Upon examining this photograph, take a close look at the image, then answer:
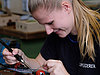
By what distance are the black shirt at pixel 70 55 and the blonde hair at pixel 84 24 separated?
35mm

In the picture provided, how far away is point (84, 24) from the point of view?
0.95 m

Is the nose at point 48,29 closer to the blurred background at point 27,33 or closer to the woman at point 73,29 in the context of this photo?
the woman at point 73,29

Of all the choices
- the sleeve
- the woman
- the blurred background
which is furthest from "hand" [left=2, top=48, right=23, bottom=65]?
the blurred background

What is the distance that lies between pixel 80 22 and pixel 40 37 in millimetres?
1059

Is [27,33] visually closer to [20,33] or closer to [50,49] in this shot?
[20,33]

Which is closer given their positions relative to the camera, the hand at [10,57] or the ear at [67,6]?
the ear at [67,6]

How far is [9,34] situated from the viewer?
202 centimetres

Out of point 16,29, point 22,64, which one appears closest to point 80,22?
point 22,64

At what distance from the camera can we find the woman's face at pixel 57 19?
89 centimetres

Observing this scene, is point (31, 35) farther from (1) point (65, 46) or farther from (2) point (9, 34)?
(1) point (65, 46)

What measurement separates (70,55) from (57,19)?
0.27 meters

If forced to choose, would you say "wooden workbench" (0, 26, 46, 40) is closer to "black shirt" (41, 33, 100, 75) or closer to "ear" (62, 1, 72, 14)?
"black shirt" (41, 33, 100, 75)

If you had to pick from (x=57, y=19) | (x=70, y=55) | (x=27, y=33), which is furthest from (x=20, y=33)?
(x=57, y=19)

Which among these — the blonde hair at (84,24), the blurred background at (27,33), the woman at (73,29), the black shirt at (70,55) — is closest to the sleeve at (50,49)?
the black shirt at (70,55)
